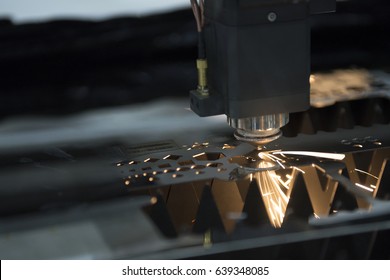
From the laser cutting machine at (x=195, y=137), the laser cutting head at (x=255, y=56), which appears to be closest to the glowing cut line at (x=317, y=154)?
the laser cutting machine at (x=195, y=137)

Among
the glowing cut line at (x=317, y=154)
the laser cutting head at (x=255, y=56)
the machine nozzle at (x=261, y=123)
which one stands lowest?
the glowing cut line at (x=317, y=154)

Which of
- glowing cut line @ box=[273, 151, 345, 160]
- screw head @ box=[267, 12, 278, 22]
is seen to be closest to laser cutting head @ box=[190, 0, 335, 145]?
screw head @ box=[267, 12, 278, 22]

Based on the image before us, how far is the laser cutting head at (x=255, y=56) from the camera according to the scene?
0.92 metres

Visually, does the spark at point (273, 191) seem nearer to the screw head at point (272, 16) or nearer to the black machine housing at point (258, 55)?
the black machine housing at point (258, 55)

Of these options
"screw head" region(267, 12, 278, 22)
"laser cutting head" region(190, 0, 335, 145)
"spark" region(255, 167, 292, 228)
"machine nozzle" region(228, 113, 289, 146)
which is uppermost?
"screw head" region(267, 12, 278, 22)

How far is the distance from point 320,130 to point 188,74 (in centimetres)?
39

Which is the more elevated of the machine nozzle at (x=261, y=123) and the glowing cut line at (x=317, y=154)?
the machine nozzle at (x=261, y=123)

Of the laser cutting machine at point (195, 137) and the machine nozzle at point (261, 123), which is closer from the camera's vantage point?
the laser cutting machine at point (195, 137)

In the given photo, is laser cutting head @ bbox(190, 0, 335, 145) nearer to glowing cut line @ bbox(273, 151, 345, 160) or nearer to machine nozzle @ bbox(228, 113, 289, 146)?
machine nozzle @ bbox(228, 113, 289, 146)

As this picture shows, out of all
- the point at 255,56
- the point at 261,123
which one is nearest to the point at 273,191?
the point at 261,123

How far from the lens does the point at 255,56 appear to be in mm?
944

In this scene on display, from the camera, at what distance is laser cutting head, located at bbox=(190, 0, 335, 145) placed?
92 cm

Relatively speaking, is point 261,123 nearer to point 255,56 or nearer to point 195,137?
point 255,56

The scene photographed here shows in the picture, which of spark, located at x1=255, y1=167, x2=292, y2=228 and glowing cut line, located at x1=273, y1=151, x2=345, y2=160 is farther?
glowing cut line, located at x1=273, y1=151, x2=345, y2=160
